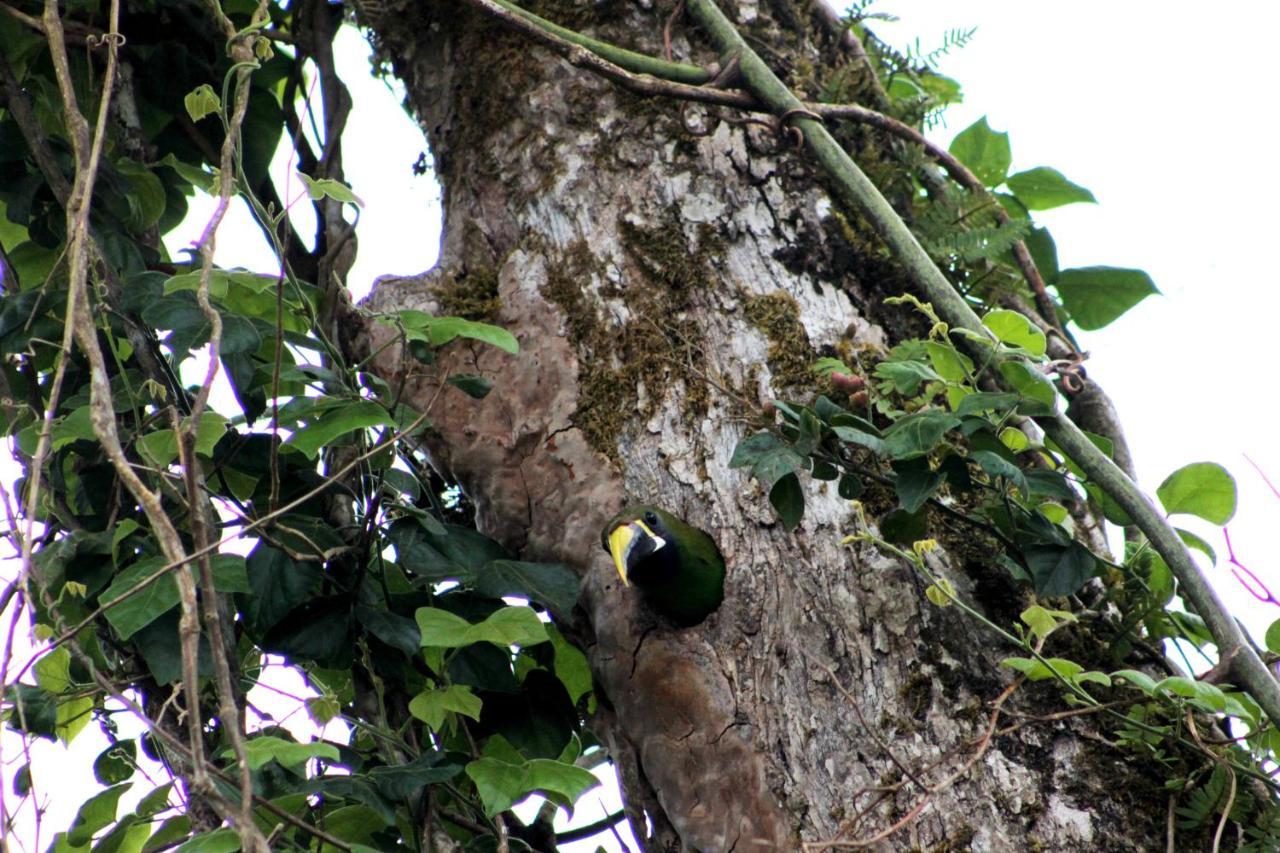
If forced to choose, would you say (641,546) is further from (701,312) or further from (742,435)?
(701,312)

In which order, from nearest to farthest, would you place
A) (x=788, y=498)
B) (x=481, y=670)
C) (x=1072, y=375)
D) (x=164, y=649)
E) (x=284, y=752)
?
(x=284, y=752), (x=788, y=498), (x=164, y=649), (x=481, y=670), (x=1072, y=375)

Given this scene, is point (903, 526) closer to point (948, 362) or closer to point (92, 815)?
point (948, 362)

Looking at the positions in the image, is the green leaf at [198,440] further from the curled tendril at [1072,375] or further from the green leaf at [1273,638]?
the green leaf at [1273,638]

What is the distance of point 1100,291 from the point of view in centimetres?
227

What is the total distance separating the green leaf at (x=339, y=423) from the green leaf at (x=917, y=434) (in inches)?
27.3

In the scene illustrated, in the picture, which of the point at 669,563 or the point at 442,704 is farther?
the point at 442,704

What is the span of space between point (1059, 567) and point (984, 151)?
3.08ft

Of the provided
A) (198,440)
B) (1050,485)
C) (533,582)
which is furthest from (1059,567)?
(198,440)

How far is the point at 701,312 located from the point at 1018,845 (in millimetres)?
891

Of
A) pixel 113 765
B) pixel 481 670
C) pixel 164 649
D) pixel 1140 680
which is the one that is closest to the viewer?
pixel 1140 680

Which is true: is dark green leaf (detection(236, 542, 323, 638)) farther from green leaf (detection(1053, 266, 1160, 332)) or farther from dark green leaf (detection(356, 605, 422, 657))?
green leaf (detection(1053, 266, 1160, 332))

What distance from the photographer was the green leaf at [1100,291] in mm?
2244

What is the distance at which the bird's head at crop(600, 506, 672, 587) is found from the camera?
1686 millimetres

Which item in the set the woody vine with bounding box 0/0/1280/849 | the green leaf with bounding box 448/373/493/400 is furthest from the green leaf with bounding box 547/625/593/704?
the green leaf with bounding box 448/373/493/400
